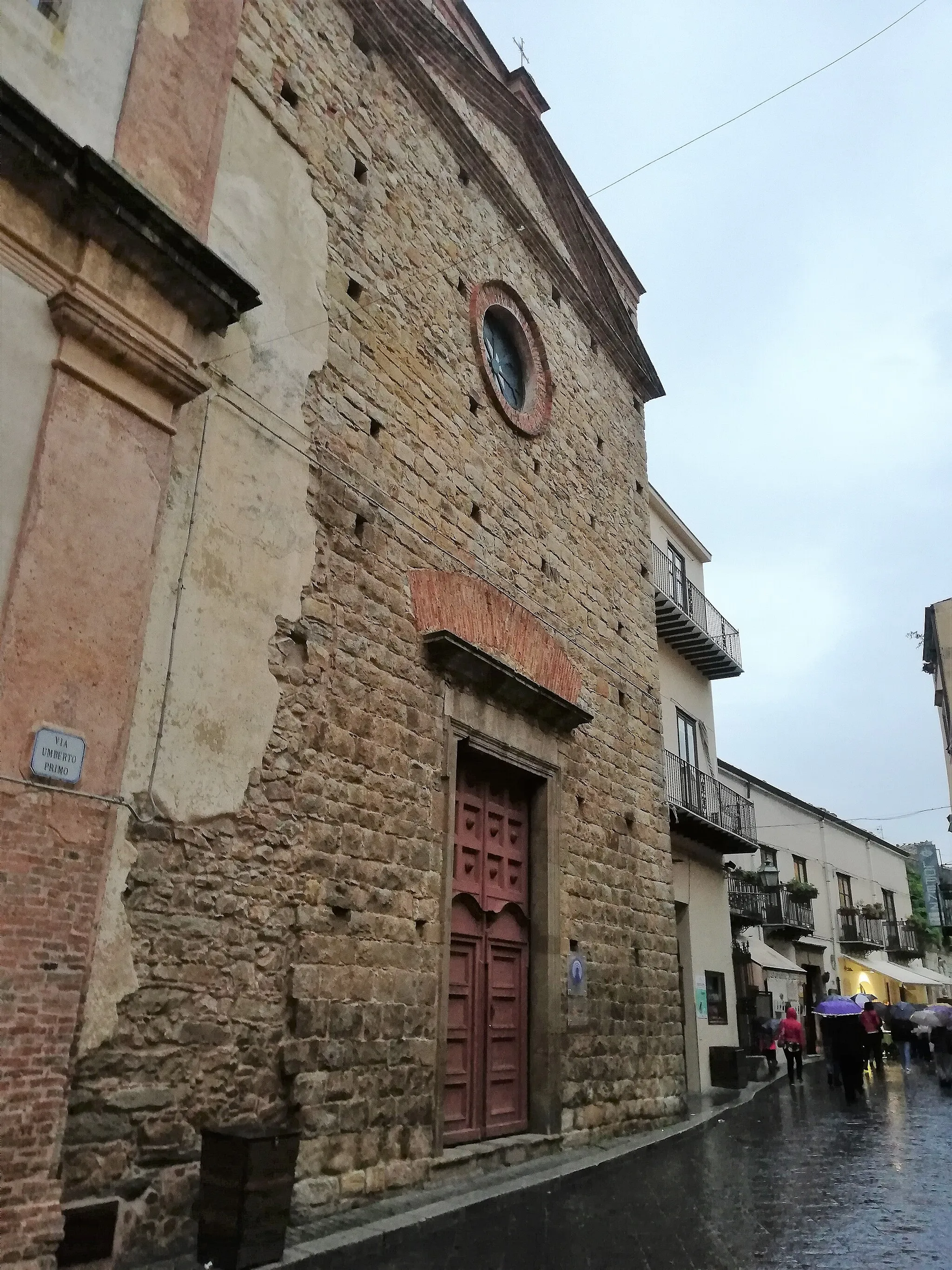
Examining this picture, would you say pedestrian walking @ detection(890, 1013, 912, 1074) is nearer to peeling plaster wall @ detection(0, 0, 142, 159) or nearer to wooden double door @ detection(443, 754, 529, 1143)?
wooden double door @ detection(443, 754, 529, 1143)

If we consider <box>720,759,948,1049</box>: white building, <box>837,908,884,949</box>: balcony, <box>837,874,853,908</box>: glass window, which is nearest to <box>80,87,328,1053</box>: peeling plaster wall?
<box>720,759,948,1049</box>: white building

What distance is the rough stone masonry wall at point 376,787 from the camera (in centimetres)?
499

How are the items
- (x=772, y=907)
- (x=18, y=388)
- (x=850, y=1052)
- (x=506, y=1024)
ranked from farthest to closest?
(x=772, y=907) → (x=850, y=1052) → (x=506, y=1024) → (x=18, y=388)

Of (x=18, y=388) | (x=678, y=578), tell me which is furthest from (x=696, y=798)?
(x=18, y=388)

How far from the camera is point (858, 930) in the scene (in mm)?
27953

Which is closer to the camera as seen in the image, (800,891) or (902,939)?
(800,891)

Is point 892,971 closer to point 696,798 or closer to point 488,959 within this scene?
point 696,798

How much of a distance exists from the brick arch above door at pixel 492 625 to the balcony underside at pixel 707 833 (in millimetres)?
4263

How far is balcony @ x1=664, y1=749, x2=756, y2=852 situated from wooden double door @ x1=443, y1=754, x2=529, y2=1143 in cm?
467

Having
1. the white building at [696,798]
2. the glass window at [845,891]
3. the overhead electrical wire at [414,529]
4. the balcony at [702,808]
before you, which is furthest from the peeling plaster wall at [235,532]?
the glass window at [845,891]

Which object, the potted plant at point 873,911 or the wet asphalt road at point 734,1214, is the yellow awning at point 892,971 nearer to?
the potted plant at point 873,911

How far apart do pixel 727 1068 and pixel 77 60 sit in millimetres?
14615

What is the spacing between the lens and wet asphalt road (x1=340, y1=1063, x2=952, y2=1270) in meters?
4.92

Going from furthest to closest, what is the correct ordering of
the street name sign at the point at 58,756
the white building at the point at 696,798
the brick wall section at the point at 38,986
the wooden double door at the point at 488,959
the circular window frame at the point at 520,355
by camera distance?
1. the white building at the point at 696,798
2. the circular window frame at the point at 520,355
3. the wooden double door at the point at 488,959
4. the street name sign at the point at 58,756
5. the brick wall section at the point at 38,986
